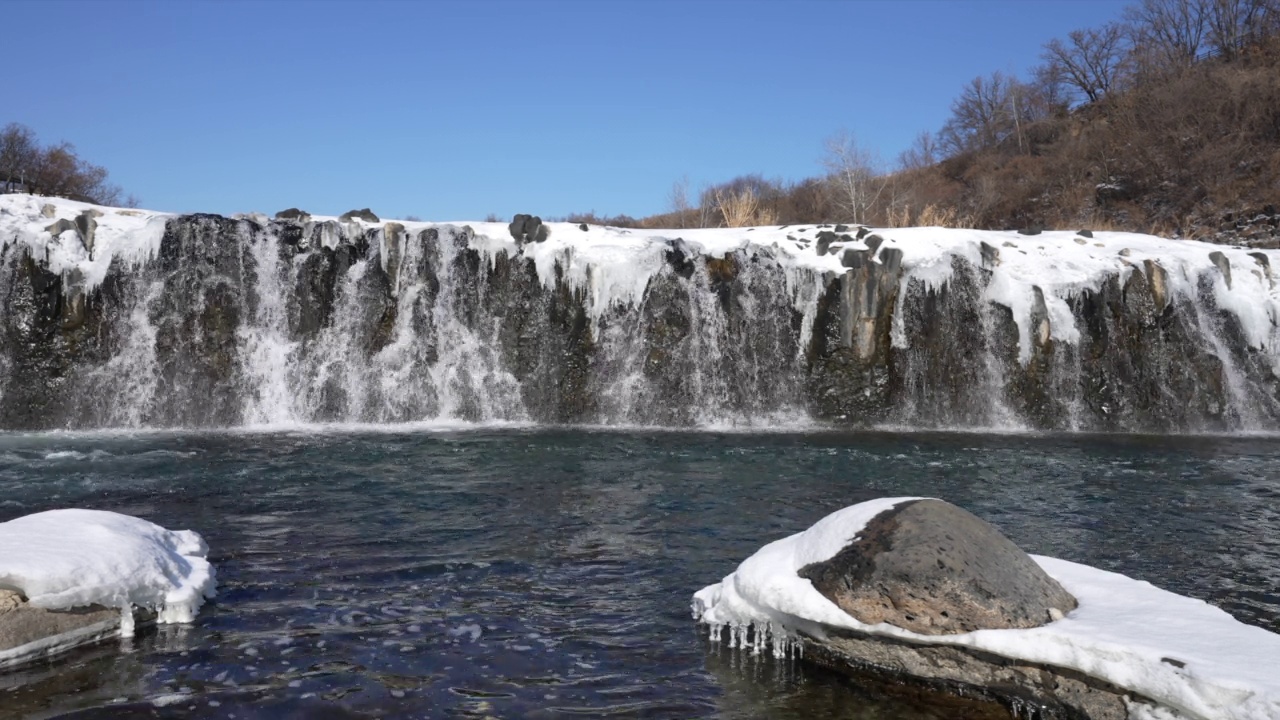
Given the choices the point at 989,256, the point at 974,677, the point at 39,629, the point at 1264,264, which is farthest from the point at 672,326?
the point at 39,629

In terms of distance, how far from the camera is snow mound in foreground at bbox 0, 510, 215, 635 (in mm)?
5555

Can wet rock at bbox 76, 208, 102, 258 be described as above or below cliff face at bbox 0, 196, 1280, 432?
above

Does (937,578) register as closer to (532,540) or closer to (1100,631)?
(1100,631)

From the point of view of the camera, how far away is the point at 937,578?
533 cm

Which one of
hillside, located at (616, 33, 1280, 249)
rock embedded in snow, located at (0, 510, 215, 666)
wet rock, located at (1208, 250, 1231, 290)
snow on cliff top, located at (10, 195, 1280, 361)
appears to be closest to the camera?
rock embedded in snow, located at (0, 510, 215, 666)

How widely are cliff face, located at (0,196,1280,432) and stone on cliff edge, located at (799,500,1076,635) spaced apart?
40.9ft

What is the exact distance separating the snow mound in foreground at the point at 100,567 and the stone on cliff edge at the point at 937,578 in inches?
166

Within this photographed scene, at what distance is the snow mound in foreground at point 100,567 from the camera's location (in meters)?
5.55

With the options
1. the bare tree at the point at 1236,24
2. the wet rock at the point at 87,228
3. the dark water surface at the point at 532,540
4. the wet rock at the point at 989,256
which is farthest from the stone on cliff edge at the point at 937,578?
the bare tree at the point at 1236,24

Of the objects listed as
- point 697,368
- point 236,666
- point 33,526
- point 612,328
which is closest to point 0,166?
point 612,328

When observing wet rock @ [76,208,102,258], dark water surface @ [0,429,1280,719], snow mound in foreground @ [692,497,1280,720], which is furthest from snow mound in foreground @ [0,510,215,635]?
wet rock @ [76,208,102,258]

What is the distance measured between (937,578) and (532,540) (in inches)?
169

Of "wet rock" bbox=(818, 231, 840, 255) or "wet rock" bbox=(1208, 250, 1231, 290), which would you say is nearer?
"wet rock" bbox=(818, 231, 840, 255)

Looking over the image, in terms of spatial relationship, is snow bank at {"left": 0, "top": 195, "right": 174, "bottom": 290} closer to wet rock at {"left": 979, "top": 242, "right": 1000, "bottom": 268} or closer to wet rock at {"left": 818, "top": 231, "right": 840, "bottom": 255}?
wet rock at {"left": 818, "top": 231, "right": 840, "bottom": 255}
